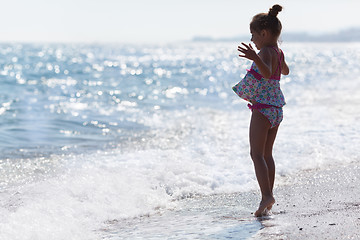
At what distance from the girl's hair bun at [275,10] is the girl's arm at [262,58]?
254 mm

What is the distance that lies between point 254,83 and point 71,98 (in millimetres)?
12299

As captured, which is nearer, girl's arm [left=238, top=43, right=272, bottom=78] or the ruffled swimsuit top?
girl's arm [left=238, top=43, right=272, bottom=78]

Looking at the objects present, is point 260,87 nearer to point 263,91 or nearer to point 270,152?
point 263,91

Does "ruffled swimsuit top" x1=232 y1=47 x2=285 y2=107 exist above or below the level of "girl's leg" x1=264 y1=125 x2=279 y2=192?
above

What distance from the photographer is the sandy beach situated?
317 cm

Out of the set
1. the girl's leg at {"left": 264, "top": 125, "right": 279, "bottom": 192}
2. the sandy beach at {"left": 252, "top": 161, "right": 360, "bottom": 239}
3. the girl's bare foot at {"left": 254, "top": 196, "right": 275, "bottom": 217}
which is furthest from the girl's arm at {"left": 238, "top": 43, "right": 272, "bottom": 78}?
the sandy beach at {"left": 252, "top": 161, "right": 360, "bottom": 239}

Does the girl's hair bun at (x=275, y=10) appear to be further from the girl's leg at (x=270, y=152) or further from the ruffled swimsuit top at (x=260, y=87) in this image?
the girl's leg at (x=270, y=152)

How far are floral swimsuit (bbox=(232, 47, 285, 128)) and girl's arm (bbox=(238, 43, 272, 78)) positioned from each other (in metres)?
0.11

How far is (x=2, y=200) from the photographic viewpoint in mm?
4543

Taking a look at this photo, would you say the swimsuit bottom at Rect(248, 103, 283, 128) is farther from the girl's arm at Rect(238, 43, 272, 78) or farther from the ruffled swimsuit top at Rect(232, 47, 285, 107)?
the girl's arm at Rect(238, 43, 272, 78)

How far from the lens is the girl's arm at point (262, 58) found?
11.6ft

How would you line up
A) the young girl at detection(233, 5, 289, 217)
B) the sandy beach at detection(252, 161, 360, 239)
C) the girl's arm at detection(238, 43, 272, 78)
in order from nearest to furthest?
the sandy beach at detection(252, 161, 360, 239), the girl's arm at detection(238, 43, 272, 78), the young girl at detection(233, 5, 289, 217)

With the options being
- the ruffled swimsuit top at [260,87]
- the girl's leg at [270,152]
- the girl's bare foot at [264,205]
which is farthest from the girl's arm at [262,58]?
the girl's bare foot at [264,205]

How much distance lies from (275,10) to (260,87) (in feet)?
1.84
